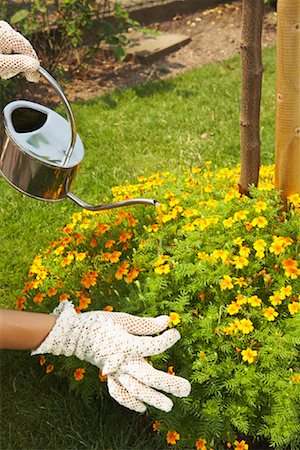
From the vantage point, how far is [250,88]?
252 cm

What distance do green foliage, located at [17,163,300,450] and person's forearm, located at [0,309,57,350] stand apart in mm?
379

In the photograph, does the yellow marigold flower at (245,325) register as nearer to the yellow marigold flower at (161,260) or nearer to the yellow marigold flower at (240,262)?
the yellow marigold flower at (240,262)

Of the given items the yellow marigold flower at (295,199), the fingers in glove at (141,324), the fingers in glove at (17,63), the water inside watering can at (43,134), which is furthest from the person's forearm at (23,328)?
the yellow marigold flower at (295,199)

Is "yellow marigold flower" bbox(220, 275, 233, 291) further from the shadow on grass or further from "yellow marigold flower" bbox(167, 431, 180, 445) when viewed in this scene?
the shadow on grass

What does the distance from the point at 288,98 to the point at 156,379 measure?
1.11 metres

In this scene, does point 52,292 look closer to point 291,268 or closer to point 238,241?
point 238,241

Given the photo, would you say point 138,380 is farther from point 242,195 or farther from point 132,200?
point 242,195

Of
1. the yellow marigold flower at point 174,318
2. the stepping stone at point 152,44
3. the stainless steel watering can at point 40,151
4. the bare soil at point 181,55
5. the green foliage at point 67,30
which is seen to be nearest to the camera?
the yellow marigold flower at point 174,318

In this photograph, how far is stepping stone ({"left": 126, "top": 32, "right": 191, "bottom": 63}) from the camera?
6090 millimetres

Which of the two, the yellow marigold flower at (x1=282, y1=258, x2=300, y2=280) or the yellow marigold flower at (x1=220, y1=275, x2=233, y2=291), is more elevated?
the yellow marigold flower at (x1=282, y1=258, x2=300, y2=280)

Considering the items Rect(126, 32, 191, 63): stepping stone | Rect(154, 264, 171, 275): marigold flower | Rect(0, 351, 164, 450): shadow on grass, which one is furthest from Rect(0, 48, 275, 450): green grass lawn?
Rect(154, 264, 171, 275): marigold flower

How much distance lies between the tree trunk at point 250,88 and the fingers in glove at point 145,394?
1.00m

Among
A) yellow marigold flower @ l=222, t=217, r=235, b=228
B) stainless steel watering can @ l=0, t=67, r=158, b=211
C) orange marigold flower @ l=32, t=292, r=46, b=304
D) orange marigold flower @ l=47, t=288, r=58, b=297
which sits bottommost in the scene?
orange marigold flower @ l=32, t=292, r=46, b=304

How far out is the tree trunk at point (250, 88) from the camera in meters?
2.42
